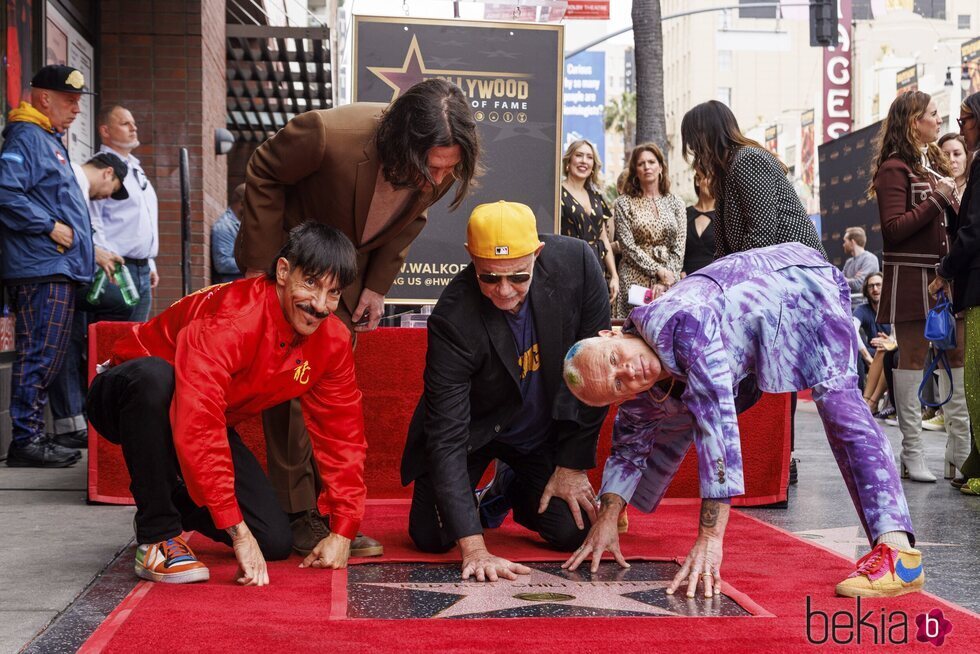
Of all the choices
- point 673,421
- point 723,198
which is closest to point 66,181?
point 723,198

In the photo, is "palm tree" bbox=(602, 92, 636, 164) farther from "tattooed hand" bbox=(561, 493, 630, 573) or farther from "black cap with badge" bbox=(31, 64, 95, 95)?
"tattooed hand" bbox=(561, 493, 630, 573)

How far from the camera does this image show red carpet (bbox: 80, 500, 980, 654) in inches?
111

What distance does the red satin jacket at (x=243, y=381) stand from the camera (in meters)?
3.42

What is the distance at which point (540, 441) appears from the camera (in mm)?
4215

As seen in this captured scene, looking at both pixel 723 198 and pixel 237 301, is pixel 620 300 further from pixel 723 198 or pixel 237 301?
pixel 237 301

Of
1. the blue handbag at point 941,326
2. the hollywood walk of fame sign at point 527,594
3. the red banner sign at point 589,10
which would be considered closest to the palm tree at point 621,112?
the red banner sign at point 589,10

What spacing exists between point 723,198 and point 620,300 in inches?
107

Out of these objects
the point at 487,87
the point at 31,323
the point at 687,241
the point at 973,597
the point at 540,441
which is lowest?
the point at 973,597

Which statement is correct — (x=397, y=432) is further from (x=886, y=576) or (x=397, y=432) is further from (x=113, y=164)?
(x=113, y=164)

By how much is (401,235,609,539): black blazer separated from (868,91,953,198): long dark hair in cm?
256

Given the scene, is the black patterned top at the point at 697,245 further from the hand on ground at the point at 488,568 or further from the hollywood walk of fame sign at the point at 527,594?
the hand on ground at the point at 488,568

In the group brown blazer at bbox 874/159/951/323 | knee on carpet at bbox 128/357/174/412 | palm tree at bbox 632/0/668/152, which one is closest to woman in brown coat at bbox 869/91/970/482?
brown blazer at bbox 874/159/951/323

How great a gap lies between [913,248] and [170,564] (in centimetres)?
415

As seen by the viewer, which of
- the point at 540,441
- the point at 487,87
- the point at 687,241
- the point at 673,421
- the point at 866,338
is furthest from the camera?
the point at 866,338
